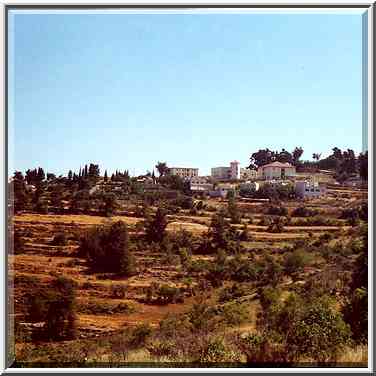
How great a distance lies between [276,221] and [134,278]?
1724mm

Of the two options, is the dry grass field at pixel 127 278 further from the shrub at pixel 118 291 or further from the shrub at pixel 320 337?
the shrub at pixel 320 337

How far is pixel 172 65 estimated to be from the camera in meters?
5.89

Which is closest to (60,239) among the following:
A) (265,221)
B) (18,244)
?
(18,244)

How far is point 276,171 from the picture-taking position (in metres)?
5.96

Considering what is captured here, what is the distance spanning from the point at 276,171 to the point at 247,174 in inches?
13.1

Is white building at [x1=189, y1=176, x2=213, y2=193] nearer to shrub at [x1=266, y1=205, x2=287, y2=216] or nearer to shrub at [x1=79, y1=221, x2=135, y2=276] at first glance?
shrub at [x1=266, y1=205, x2=287, y2=216]

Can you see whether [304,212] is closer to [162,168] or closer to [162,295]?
[162,168]

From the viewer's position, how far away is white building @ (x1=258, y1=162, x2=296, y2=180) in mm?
5902

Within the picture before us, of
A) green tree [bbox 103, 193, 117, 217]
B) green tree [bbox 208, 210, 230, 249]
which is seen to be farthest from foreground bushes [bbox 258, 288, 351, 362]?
green tree [bbox 103, 193, 117, 217]

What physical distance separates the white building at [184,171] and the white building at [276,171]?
0.74m

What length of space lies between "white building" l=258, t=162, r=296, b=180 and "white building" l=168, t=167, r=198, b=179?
735 mm

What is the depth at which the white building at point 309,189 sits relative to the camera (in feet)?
19.8

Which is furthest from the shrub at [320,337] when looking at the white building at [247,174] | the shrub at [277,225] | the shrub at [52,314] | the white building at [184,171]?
the shrub at [52,314]

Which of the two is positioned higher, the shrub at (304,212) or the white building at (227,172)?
the white building at (227,172)
